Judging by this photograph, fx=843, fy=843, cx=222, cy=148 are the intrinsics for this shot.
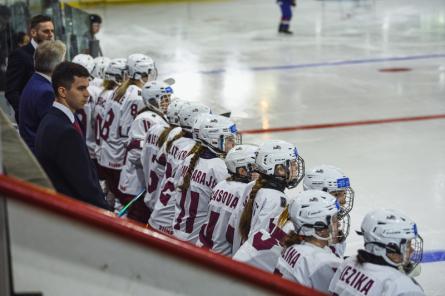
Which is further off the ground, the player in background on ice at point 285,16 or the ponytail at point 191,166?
the ponytail at point 191,166

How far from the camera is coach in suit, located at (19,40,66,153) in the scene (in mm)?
5539

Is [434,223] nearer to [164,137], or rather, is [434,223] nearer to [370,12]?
[164,137]

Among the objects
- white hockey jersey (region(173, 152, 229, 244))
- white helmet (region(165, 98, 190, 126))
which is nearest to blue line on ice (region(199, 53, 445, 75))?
white helmet (region(165, 98, 190, 126))

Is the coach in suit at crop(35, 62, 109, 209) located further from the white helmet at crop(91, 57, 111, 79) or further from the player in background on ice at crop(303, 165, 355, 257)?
the white helmet at crop(91, 57, 111, 79)

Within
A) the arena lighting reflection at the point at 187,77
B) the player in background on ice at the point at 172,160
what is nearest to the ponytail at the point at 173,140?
the player in background on ice at the point at 172,160

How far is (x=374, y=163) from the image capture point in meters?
8.93

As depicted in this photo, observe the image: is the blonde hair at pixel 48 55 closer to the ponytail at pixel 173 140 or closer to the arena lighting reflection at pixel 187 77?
the ponytail at pixel 173 140

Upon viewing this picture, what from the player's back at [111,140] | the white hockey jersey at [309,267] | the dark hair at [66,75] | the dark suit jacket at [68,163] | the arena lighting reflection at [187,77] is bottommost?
the arena lighting reflection at [187,77]

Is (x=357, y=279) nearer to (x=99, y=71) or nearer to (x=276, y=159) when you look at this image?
(x=276, y=159)

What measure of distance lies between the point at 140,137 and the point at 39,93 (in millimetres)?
1387

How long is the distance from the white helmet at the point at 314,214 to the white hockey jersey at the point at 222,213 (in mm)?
744

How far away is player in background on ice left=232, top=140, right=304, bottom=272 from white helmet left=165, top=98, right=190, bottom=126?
147 centimetres

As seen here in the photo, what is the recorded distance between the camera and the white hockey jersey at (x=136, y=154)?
6.78 meters

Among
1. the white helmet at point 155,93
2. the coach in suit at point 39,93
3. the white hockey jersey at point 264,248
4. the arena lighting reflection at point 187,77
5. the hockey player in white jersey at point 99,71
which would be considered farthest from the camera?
the arena lighting reflection at point 187,77
